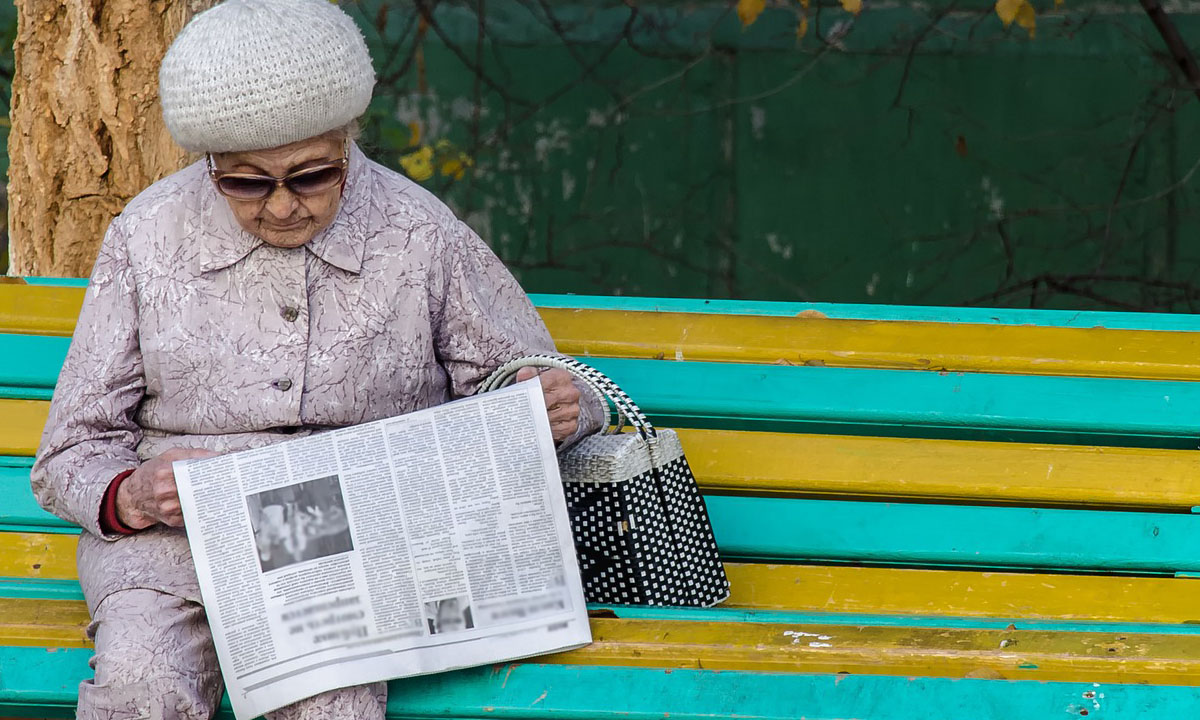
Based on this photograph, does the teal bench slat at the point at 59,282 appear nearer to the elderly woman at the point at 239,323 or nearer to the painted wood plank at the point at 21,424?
the painted wood plank at the point at 21,424

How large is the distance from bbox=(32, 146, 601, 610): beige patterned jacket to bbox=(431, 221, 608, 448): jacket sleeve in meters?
0.03

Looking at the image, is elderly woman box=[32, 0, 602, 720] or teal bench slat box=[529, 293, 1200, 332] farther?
teal bench slat box=[529, 293, 1200, 332]

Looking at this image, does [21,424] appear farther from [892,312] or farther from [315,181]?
[892,312]

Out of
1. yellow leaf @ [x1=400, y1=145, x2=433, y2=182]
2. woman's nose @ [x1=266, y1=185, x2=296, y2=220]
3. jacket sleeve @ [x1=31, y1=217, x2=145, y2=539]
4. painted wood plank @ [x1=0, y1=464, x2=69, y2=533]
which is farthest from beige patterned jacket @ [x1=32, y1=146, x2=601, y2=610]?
yellow leaf @ [x1=400, y1=145, x2=433, y2=182]

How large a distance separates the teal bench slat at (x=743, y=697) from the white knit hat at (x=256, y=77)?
2.60 feet

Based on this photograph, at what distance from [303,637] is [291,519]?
16cm

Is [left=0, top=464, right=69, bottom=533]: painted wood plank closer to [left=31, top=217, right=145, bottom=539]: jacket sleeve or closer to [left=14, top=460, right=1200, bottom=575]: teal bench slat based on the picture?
[left=14, top=460, right=1200, bottom=575]: teal bench slat

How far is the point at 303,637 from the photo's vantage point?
5.87ft

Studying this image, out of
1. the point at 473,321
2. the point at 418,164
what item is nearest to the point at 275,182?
the point at 473,321

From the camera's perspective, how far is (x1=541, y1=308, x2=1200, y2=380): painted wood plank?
2.65 metres

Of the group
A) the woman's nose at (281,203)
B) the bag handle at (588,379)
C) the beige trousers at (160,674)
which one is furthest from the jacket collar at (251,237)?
the beige trousers at (160,674)

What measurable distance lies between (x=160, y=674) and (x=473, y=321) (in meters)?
0.70

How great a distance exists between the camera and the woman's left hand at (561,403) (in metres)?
2.01

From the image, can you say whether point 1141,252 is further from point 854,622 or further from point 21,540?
point 21,540
